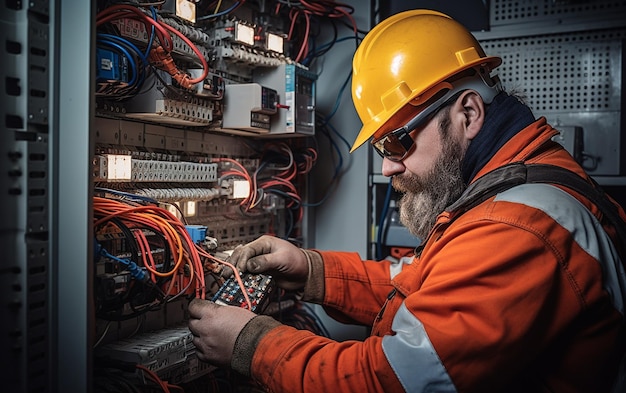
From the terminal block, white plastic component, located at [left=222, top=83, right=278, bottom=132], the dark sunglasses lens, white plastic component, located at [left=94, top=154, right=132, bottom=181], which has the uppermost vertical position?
white plastic component, located at [left=222, top=83, right=278, bottom=132]

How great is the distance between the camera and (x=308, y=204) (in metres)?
2.48

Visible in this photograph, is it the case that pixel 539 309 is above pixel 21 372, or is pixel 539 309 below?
above

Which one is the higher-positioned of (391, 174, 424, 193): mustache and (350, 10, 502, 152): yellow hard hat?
(350, 10, 502, 152): yellow hard hat

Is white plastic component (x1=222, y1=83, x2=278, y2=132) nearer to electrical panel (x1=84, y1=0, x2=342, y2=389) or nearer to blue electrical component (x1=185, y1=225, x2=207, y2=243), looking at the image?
electrical panel (x1=84, y1=0, x2=342, y2=389)

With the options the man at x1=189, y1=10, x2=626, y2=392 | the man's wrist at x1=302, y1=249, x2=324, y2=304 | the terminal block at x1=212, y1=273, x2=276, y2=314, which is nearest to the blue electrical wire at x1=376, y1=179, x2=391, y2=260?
the man's wrist at x1=302, y1=249, x2=324, y2=304

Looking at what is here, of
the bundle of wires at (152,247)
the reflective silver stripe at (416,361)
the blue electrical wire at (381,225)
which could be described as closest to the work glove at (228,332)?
the bundle of wires at (152,247)

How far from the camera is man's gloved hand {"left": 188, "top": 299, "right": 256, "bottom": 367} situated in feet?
4.37

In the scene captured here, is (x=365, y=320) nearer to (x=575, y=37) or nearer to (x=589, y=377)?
(x=589, y=377)

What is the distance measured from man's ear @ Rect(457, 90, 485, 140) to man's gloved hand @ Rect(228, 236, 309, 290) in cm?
69

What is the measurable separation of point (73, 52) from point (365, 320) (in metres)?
1.19

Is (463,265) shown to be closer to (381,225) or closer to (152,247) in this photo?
(152,247)

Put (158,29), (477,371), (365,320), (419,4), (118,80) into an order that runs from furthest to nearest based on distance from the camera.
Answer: (419,4), (365,320), (158,29), (118,80), (477,371)

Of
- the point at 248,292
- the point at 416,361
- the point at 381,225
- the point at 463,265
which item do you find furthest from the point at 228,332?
the point at 381,225

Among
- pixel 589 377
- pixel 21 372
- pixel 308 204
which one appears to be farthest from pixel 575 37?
pixel 21 372
